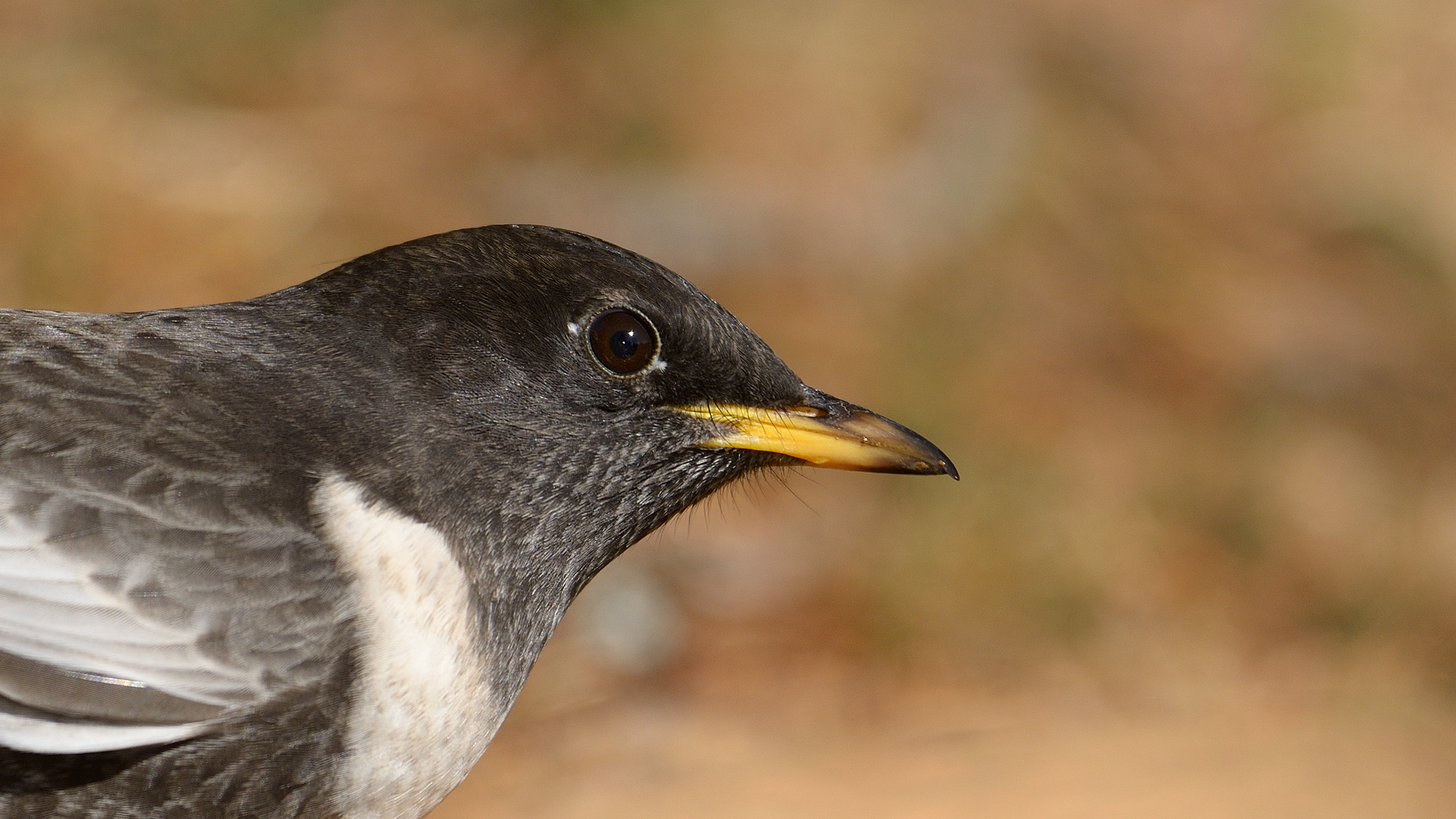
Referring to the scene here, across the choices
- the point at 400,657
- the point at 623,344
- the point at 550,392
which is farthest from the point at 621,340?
the point at 400,657

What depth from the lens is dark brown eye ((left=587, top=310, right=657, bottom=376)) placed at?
8.20 ft

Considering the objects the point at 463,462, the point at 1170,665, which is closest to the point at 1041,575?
the point at 1170,665

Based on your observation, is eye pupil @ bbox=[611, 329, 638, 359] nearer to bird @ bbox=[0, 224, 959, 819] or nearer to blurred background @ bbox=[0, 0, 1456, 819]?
bird @ bbox=[0, 224, 959, 819]

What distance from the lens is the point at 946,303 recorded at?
834 cm

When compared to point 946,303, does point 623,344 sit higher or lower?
lower

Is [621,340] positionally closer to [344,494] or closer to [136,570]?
[344,494]

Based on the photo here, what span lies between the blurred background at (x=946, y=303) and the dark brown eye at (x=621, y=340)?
2930 mm

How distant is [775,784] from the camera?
17.3 ft

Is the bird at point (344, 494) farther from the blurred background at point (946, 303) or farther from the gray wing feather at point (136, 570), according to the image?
the blurred background at point (946, 303)

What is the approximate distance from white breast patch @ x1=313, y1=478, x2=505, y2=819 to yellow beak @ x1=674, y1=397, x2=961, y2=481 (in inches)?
23.6

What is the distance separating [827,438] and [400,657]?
3.08 ft

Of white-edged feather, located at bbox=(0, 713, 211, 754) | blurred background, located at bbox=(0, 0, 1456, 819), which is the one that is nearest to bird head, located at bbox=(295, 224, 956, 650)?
white-edged feather, located at bbox=(0, 713, 211, 754)

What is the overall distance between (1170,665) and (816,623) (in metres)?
1.67

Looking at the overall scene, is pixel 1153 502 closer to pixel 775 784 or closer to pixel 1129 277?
pixel 1129 277
